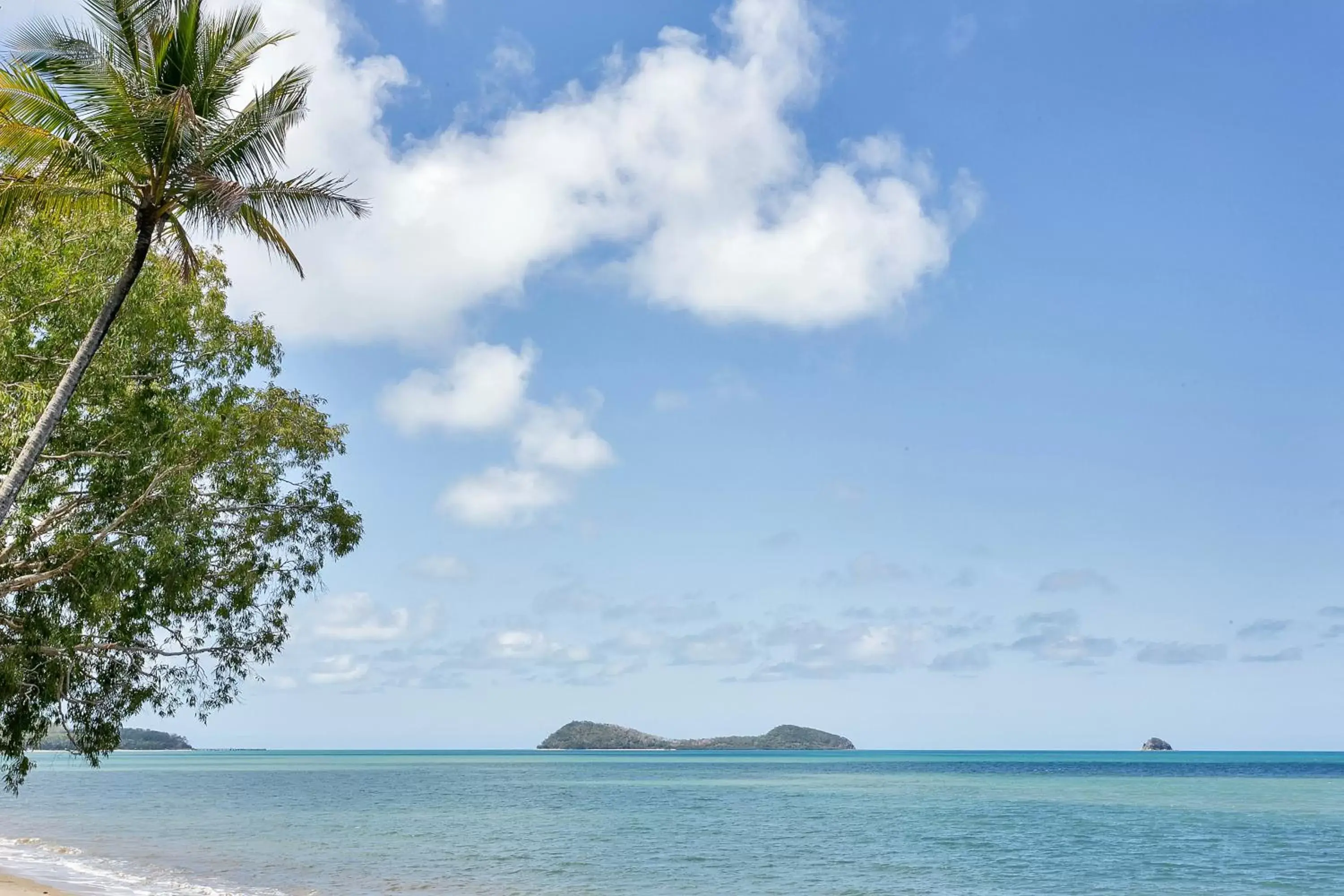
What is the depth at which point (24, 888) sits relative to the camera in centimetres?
2088

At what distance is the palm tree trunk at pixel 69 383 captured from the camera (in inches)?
492

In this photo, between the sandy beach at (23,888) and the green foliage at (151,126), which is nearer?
the green foliage at (151,126)

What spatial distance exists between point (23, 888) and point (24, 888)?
0.7 inches

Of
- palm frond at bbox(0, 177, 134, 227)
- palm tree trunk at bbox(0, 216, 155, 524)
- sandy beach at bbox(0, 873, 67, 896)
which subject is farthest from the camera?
sandy beach at bbox(0, 873, 67, 896)

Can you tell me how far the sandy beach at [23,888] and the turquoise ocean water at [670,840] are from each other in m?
0.62

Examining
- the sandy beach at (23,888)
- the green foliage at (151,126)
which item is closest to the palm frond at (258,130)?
the green foliage at (151,126)

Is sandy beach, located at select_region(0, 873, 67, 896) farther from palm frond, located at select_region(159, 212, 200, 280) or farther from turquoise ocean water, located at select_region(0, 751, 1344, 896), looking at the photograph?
palm frond, located at select_region(159, 212, 200, 280)

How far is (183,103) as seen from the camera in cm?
1219

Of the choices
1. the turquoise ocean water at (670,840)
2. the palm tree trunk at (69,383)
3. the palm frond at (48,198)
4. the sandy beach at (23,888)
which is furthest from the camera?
the turquoise ocean water at (670,840)

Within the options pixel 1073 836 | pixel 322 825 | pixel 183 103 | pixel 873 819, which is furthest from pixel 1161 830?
pixel 183 103

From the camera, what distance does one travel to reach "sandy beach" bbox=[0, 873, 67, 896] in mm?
19891

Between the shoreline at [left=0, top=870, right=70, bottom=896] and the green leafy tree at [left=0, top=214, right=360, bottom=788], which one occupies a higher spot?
the green leafy tree at [left=0, top=214, right=360, bottom=788]

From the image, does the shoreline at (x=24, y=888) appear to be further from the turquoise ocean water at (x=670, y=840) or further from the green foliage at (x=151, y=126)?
the green foliage at (x=151, y=126)

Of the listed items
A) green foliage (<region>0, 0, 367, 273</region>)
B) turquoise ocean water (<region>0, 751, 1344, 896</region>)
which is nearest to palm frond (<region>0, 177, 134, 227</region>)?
green foliage (<region>0, 0, 367, 273</region>)
